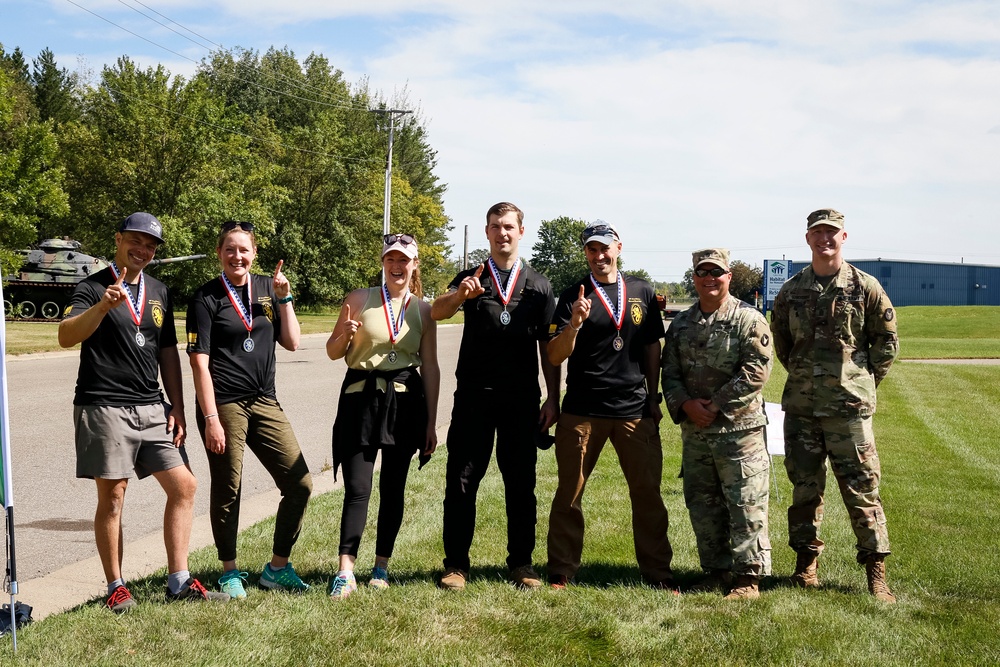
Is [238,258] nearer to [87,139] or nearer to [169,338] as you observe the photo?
[169,338]

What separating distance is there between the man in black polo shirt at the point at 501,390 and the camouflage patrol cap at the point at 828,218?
5.15ft

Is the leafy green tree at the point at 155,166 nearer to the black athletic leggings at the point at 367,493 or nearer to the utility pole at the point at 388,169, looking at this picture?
the utility pole at the point at 388,169

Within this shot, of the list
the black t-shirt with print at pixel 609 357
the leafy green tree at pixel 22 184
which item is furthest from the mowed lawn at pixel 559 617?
the leafy green tree at pixel 22 184

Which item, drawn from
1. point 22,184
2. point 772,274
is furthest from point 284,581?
point 22,184

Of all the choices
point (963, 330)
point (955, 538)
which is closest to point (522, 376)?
point (955, 538)

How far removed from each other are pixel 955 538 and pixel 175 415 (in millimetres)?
5353

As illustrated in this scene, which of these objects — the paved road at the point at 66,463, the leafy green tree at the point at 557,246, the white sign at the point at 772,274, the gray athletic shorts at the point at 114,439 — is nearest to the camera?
the gray athletic shorts at the point at 114,439

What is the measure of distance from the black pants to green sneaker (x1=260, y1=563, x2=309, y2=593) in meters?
0.82

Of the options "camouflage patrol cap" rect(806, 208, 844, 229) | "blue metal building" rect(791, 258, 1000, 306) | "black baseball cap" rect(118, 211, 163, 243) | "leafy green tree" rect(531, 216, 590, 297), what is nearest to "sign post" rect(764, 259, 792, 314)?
"camouflage patrol cap" rect(806, 208, 844, 229)

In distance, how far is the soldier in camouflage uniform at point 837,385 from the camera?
5145 mm

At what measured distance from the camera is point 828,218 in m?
5.18

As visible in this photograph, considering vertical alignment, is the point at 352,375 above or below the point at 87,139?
below

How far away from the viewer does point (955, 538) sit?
21.4 ft

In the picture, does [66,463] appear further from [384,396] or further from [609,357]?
[609,357]
